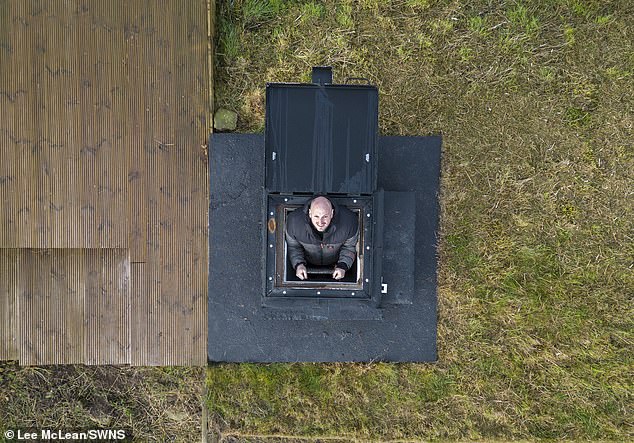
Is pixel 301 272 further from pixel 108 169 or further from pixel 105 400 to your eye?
pixel 105 400

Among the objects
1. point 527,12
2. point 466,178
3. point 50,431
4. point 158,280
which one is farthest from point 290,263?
point 527,12

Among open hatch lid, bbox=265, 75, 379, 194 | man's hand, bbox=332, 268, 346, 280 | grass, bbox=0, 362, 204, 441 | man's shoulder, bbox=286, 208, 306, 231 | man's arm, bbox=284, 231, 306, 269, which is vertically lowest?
grass, bbox=0, 362, 204, 441

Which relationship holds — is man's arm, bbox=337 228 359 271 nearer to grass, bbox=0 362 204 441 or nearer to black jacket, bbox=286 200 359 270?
black jacket, bbox=286 200 359 270

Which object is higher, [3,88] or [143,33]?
[143,33]

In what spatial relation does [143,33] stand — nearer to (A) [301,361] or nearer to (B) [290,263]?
(B) [290,263]

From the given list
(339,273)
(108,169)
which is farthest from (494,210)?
(108,169)

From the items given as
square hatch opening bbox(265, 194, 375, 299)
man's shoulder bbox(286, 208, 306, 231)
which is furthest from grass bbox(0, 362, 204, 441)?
man's shoulder bbox(286, 208, 306, 231)

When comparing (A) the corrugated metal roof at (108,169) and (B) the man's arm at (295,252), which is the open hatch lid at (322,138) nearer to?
(B) the man's arm at (295,252)
